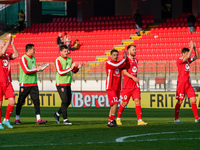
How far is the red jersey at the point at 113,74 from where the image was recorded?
406 inches

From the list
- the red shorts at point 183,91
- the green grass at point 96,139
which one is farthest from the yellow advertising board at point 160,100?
the green grass at point 96,139

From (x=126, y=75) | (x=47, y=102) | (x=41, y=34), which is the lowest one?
(x=47, y=102)

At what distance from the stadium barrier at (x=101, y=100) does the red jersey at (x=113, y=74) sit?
29.9ft

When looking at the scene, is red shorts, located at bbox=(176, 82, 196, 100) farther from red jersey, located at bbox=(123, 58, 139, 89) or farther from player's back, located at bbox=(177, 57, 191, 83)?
red jersey, located at bbox=(123, 58, 139, 89)

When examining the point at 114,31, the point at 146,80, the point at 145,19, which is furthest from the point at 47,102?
the point at 145,19

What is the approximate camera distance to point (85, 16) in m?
37.2

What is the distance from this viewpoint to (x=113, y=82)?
34.3 feet

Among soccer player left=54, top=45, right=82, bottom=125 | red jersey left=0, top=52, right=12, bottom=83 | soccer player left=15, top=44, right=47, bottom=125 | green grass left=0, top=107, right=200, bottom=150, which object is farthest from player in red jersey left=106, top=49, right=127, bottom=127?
red jersey left=0, top=52, right=12, bottom=83

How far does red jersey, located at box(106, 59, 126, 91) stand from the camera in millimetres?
10320

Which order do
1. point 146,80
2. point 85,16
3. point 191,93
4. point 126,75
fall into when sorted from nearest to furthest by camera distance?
point 126,75 < point 191,93 < point 146,80 < point 85,16

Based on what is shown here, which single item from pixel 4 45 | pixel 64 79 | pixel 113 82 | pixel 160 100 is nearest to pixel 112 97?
pixel 113 82

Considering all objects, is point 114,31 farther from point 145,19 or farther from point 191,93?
point 191,93

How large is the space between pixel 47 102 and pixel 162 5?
19.0 m

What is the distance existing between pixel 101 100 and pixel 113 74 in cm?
1012
